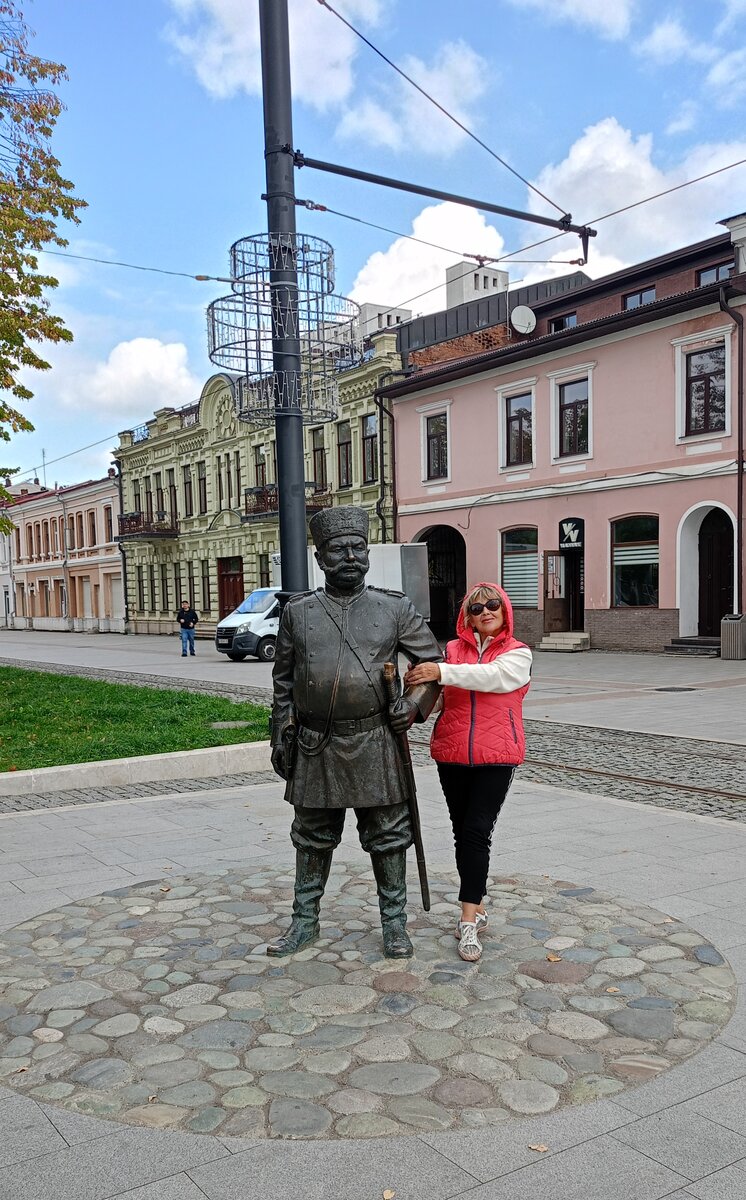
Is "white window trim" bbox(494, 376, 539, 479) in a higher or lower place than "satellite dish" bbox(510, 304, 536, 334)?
lower

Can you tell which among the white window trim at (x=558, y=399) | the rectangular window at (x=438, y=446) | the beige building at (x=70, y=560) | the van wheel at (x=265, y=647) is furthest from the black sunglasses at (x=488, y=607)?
the beige building at (x=70, y=560)

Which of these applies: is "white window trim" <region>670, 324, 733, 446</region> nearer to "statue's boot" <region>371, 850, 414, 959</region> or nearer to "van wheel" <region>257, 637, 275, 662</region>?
"van wheel" <region>257, 637, 275, 662</region>

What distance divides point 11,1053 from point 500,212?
7.91 metres

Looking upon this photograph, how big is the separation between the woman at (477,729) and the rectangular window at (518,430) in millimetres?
21894

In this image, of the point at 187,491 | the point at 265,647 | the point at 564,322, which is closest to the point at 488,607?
the point at 265,647

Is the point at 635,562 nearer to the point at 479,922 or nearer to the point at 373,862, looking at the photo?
the point at 479,922

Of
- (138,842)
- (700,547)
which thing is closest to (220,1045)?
(138,842)

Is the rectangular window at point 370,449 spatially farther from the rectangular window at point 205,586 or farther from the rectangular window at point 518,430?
the rectangular window at point 205,586

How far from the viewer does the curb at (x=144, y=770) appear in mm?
7637

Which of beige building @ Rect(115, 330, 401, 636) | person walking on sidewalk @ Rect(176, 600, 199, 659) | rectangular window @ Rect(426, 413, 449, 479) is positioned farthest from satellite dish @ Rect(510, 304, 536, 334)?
person walking on sidewalk @ Rect(176, 600, 199, 659)

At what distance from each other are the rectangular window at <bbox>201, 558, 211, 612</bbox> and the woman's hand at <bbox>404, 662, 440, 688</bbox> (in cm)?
3639

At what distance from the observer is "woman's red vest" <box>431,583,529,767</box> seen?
13.4 feet

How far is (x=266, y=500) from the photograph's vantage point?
34562 millimetres

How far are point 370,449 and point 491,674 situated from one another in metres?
27.5
